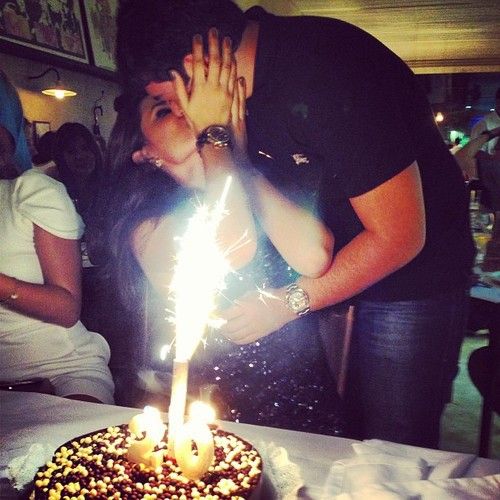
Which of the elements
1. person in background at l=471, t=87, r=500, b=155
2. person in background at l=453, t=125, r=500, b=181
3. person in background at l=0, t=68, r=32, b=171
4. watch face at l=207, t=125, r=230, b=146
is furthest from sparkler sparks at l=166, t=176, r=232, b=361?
person in background at l=471, t=87, r=500, b=155

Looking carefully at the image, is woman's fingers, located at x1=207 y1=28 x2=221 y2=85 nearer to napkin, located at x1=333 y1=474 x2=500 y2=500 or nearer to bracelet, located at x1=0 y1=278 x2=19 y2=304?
bracelet, located at x1=0 y1=278 x2=19 y2=304

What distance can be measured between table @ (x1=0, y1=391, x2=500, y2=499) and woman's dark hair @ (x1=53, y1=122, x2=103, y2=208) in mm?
1131

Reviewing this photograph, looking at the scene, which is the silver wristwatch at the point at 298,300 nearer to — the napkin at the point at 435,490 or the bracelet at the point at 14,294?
the bracelet at the point at 14,294

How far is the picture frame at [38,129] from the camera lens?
2.03 metres

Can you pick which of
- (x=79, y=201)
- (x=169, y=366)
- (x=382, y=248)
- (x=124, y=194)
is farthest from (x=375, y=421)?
(x=79, y=201)

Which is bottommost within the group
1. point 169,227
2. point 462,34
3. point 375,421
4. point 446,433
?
point 446,433

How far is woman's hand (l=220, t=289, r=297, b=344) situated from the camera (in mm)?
1578

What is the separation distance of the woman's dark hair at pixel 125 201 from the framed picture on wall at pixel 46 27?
0.28 metres

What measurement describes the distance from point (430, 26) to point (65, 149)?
1870 mm

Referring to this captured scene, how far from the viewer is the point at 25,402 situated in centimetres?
112

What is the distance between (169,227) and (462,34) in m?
1.98

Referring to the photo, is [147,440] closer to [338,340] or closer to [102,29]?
[338,340]

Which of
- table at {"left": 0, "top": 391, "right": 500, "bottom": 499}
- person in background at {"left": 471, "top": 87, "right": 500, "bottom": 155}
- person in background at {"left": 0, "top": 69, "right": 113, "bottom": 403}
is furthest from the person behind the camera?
person in background at {"left": 471, "top": 87, "right": 500, "bottom": 155}

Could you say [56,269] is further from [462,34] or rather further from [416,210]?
[462,34]
